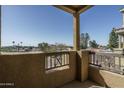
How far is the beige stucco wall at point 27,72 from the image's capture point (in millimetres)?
1941

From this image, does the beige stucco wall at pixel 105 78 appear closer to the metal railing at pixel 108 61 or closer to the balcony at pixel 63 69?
the balcony at pixel 63 69

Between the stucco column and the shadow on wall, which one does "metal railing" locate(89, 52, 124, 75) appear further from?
the stucco column

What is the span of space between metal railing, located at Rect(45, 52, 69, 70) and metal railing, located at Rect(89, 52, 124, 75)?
84 centimetres

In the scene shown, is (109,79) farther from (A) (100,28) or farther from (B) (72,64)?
(A) (100,28)

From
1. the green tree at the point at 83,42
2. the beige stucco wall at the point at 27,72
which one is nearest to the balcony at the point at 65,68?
the beige stucco wall at the point at 27,72

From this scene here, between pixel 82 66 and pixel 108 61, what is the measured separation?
712 millimetres

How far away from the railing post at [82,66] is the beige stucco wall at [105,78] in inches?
6.5

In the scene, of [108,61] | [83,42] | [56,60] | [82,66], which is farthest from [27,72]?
[83,42]

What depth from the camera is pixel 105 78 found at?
3.01 m

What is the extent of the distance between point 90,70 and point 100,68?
1.16 ft

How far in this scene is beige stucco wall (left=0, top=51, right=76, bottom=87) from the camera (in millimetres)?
1941
